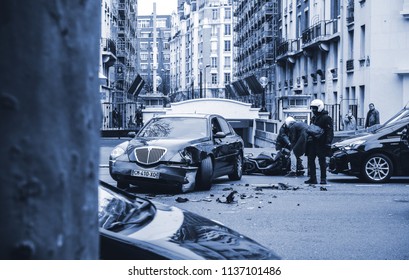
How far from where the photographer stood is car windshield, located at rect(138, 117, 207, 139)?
48.4ft

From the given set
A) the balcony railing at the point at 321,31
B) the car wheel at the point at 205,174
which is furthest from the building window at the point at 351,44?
the car wheel at the point at 205,174

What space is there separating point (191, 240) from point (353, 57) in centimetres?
3503

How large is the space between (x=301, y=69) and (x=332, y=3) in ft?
36.8

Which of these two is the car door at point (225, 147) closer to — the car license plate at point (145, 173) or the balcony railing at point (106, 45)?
the car license plate at point (145, 173)

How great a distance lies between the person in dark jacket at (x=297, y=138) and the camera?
18.0 m

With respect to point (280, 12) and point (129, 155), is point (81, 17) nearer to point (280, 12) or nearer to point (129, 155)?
point (129, 155)

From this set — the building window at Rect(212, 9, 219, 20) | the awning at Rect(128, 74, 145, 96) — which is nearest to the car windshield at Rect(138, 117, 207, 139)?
the awning at Rect(128, 74, 145, 96)

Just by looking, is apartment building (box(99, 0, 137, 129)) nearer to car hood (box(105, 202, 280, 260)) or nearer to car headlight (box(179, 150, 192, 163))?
car headlight (box(179, 150, 192, 163))

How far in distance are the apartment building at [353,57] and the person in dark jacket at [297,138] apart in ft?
45.5

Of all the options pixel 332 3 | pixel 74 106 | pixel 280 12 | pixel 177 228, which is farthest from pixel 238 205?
pixel 280 12

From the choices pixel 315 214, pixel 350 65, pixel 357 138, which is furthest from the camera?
pixel 350 65

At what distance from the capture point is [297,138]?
18.6m

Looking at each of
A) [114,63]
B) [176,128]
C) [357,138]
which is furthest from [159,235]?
[114,63]

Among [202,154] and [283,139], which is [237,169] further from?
[283,139]
